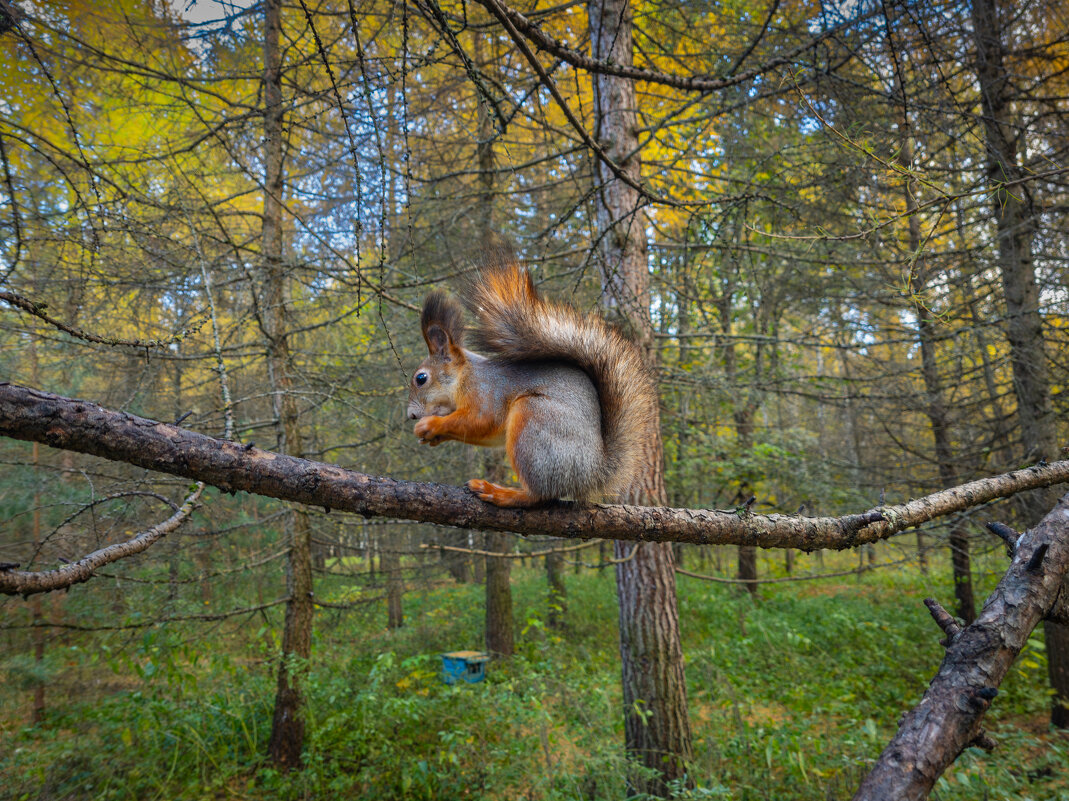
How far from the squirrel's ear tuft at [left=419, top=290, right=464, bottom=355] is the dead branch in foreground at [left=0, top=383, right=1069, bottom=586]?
3.02 feet

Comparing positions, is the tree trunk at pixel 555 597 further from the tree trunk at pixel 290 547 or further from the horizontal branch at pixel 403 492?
the horizontal branch at pixel 403 492

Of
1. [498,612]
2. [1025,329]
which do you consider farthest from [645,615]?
[1025,329]

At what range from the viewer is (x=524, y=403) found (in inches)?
91.6

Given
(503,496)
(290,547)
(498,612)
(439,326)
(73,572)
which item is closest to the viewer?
(73,572)

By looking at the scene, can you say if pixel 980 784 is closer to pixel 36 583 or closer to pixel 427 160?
pixel 36 583

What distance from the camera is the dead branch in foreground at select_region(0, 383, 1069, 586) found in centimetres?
142

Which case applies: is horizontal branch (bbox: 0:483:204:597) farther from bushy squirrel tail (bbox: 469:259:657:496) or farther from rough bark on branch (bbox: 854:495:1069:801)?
rough bark on branch (bbox: 854:495:1069:801)

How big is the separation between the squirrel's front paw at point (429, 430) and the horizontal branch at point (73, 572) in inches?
36.8

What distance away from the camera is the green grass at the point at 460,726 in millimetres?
4938

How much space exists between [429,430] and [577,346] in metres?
0.76

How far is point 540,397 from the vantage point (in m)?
2.35

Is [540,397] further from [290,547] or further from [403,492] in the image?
[290,547]

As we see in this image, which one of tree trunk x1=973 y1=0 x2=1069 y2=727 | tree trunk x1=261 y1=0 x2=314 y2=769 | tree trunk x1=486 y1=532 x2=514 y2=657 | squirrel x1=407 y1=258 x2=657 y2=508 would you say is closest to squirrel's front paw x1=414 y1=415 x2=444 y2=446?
squirrel x1=407 y1=258 x2=657 y2=508

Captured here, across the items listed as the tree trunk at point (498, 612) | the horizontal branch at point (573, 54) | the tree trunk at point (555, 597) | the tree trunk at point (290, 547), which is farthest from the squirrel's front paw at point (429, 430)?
the tree trunk at point (555, 597)
